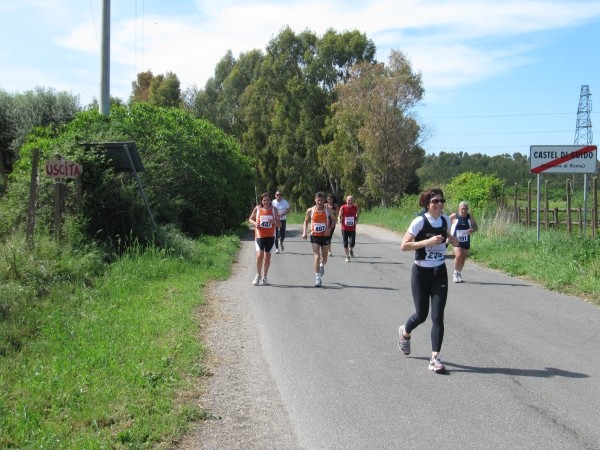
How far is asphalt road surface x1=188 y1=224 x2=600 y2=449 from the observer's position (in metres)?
4.98

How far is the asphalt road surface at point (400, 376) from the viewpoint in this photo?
4980 millimetres

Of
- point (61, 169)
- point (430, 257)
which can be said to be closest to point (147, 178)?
point (61, 169)

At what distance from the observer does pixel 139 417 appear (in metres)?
5.21

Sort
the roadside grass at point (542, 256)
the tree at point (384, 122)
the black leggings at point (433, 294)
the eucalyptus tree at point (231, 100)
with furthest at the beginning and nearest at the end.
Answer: the eucalyptus tree at point (231, 100)
the tree at point (384, 122)
the roadside grass at point (542, 256)
the black leggings at point (433, 294)

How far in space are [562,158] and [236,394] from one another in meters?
12.3

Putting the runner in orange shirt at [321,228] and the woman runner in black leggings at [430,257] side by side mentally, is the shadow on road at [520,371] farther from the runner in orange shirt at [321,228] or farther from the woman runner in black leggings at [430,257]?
the runner in orange shirt at [321,228]

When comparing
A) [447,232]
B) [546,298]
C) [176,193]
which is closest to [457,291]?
[546,298]

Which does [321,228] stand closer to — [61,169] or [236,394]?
[61,169]

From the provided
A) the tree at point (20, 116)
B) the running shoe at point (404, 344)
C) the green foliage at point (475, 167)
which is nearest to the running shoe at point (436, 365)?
the running shoe at point (404, 344)

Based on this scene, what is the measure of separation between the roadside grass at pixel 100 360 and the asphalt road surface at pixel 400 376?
473 millimetres

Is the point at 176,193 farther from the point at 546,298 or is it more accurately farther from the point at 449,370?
the point at 449,370

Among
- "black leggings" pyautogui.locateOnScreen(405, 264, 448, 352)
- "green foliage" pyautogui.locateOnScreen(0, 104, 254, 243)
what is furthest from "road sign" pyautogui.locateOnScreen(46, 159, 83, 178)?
"black leggings" pyautogui.locateOnScreen(405, 264, 448, 352)

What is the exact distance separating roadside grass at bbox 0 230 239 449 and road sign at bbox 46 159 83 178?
1486 mm

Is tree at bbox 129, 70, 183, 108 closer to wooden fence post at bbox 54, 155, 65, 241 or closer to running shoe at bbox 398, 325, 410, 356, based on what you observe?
wooden fence post at bbox 54, 155, 65, 241
